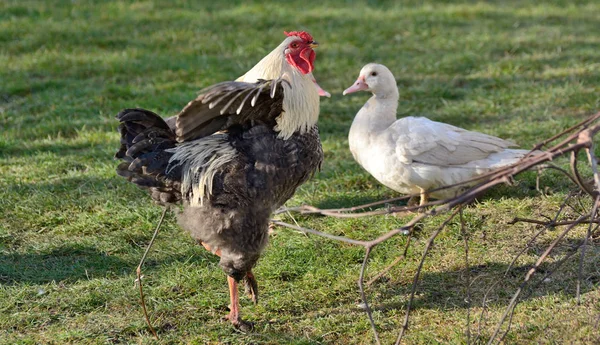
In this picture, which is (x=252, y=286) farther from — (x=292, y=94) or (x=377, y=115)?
(x=377, y=115)

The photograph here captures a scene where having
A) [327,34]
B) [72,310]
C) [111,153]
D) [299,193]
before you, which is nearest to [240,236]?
[72,310]

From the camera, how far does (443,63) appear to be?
8.75 meters

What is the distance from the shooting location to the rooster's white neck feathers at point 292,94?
422cm

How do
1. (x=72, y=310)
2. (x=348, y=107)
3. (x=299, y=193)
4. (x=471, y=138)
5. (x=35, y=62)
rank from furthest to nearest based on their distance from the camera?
(x=35, y=62), (x=348, y=107), (x=299, y=193), (x=471, y=138), (x=72, y=310)

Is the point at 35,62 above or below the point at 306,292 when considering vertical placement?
above

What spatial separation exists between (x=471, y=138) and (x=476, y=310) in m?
1.62

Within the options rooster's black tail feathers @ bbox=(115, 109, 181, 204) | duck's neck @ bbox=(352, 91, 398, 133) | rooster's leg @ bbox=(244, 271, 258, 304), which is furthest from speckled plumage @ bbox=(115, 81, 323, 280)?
duck's neck @ bbox=(352, 91, 398, 133)

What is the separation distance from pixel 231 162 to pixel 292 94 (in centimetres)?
55

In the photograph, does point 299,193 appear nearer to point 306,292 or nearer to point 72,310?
point 306,292

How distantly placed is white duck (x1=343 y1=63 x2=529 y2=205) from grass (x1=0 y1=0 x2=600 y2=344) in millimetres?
297

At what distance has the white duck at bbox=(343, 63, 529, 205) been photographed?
206 inches

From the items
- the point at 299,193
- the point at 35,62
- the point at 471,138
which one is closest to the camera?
the point at 471,138

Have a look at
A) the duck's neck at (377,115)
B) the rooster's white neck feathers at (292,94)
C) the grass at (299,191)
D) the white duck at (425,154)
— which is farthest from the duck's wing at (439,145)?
the rooster's white neck feathers at (292,94)

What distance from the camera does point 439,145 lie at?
529 centimetres
